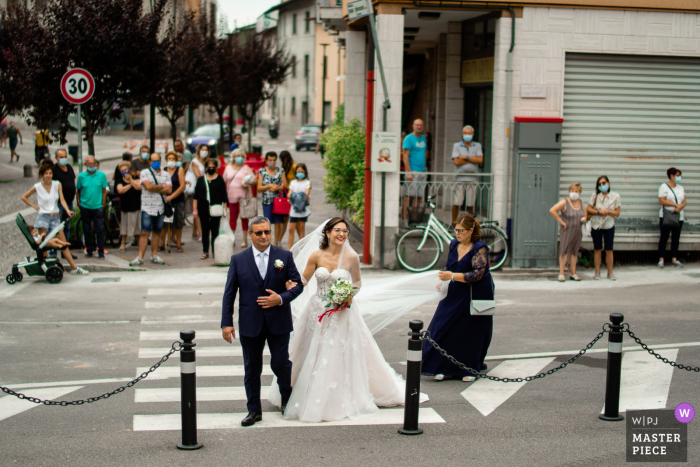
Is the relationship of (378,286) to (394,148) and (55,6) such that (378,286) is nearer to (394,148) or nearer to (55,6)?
(394,148)

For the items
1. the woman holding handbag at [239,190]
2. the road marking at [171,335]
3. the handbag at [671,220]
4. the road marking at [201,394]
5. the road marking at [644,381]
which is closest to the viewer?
the road marking at [644,381]

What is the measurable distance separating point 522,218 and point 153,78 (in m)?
9.11

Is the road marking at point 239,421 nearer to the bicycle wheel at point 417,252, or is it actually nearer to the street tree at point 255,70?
the bicycle wheel at point 417,252

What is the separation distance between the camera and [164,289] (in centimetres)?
1215

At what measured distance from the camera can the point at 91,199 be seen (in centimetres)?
1345

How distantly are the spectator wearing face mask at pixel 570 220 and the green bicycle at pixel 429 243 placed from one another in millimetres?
1057

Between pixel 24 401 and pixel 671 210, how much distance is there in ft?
38.4

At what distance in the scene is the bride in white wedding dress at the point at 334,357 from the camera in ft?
21.5

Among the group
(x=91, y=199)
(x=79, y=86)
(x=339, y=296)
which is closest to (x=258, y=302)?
(x=339, y=296)

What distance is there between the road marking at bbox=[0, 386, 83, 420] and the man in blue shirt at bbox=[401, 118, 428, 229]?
26.3ft

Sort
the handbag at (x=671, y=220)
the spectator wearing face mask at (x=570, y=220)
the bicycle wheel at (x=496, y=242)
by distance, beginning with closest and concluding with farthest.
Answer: the spectator wearing face mask at (x=570, y=220) < the bicycle wheel at (x=496, y=242) < the handbag at (x=671, y=220)

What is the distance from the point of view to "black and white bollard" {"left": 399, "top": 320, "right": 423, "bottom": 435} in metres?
5.96

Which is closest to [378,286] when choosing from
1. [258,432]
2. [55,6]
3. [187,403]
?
[258,432]

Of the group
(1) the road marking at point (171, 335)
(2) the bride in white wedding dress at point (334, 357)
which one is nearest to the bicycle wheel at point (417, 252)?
(1) the road marking at point (171, 335)
